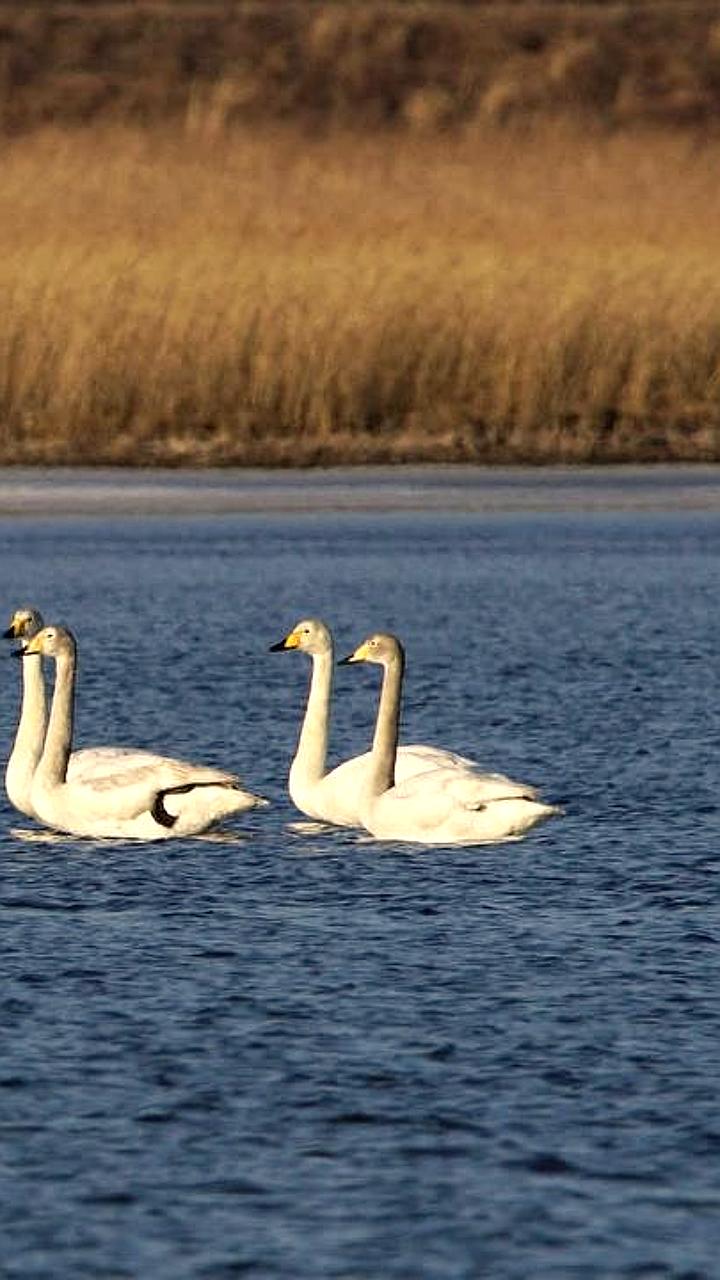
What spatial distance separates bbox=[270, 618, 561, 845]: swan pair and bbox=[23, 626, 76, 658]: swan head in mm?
883

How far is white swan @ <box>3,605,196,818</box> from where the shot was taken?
11.4 m

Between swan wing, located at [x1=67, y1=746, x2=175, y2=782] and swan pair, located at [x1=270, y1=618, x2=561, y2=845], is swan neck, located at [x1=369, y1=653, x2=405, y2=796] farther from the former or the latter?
swan wing, located at [x1=67, y1=746, x2=175, y2=782]

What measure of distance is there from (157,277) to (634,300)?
3388mm

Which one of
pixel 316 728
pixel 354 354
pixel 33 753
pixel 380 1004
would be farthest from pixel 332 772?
pixel 354 354

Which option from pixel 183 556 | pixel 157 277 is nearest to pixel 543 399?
pixel 157 277

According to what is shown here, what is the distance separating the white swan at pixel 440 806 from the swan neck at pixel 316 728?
0.33 meters

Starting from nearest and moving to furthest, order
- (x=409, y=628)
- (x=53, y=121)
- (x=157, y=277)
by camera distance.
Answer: (x=409, y=628), (x=157, y=277), (x=53, y=121)

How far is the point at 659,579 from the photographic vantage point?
19.0 meters

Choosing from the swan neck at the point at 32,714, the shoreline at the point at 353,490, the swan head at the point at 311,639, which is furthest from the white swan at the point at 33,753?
the shoreline at the point at 353,490

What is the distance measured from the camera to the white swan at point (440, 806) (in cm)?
1093

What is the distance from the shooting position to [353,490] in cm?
2289

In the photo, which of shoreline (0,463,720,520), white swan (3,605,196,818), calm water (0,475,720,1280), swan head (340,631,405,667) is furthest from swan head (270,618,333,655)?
shoreline (0,463,720,520)

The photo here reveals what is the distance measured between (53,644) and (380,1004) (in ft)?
12.9

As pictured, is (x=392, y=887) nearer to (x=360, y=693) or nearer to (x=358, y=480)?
(x=360, y=693)
